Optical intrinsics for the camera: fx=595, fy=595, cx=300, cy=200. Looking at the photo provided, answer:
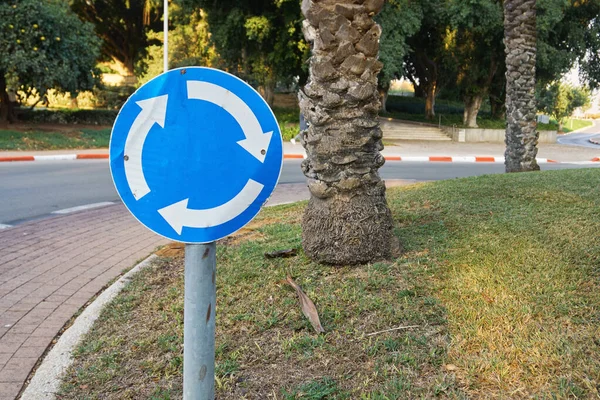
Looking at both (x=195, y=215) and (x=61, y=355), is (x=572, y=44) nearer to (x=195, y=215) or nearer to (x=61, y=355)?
(x=61, y=355)

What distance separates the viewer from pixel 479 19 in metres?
26.1

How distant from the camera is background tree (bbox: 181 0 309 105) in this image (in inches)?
969

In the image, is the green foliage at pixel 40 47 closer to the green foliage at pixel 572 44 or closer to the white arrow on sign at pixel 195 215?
the green foliage at pixel 572 44

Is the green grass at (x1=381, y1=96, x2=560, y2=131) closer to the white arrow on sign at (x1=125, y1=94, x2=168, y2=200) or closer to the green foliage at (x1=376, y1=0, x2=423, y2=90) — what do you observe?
the green foliage at (x1=376, y1=0, x2=423, y2=90)

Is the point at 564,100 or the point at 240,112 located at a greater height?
the point at 564,100

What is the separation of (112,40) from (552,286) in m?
42.5

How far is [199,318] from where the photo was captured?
220 cm

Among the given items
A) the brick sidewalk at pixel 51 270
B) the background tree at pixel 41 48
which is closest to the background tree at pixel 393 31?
the background tree at pixel 41 48

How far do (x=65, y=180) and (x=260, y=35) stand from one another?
13697 millimetres

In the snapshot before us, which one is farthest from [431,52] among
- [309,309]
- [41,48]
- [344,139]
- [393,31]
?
[309,309]

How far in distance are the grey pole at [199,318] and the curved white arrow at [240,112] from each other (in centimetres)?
38

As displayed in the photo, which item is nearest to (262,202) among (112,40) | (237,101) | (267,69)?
(237,101)

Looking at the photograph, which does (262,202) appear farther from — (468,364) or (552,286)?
(552,286)

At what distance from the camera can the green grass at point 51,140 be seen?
1927cm
